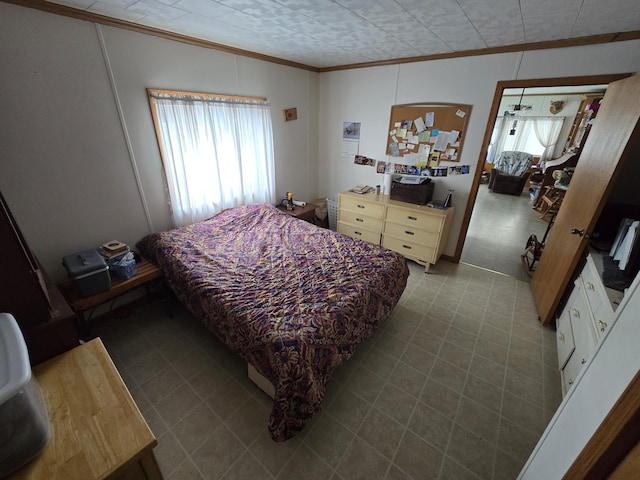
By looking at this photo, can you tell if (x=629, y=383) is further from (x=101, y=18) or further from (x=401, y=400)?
(x=101, y=18)

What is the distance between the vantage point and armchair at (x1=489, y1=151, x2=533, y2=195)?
Answer: 6551 millimetres

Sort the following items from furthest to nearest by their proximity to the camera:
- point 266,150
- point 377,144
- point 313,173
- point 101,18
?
point 313,173, point 377,144, point 266,150, point 101,18

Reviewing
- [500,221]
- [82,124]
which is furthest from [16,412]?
[500,221]

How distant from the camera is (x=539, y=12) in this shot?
68.4 inches

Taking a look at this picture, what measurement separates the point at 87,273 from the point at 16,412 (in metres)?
1.43

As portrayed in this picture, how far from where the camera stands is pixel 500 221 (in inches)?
194

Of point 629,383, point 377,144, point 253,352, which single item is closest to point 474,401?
point 629,383

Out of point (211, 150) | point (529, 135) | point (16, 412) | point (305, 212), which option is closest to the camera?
point (16, 412)

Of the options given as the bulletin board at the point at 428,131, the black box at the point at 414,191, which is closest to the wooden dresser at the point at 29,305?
the black box at the point at 414,191

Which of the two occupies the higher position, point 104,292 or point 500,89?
point 500,89

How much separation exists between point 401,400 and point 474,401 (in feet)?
1.58

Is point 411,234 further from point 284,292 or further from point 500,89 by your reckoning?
point 284,292

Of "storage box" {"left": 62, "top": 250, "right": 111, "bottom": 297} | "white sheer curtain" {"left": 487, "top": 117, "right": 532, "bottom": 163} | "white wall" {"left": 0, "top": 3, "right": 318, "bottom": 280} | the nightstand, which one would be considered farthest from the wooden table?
"white sheer curtain" {"left": 487, "top": 117, "right": 532, "bottom": 163}

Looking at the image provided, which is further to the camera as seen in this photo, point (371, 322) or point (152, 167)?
point (152, 167)
